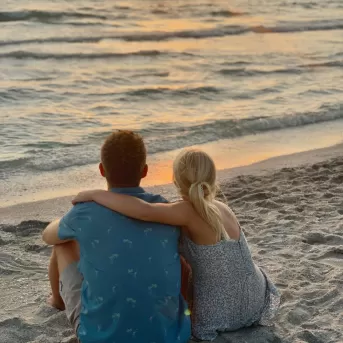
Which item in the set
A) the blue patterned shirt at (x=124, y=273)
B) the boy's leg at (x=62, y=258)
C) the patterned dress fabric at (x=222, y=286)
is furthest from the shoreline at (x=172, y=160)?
the blue patterned shirt at (x=124, y=273)

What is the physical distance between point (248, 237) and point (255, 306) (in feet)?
5.18

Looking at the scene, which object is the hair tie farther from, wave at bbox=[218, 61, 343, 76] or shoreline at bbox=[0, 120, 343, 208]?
wave at bbox=[218, 61, 343, 76]

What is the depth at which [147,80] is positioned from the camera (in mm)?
13883

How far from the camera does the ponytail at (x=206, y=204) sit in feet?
11.3

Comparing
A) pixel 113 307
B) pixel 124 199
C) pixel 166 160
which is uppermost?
pixel 124 199

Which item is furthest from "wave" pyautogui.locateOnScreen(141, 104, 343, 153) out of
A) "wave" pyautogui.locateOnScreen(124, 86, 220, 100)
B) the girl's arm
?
the girl's arm

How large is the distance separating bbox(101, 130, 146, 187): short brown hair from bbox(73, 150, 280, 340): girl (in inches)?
3.9

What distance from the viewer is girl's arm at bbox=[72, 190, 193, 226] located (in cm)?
327

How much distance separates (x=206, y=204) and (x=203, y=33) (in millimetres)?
18761

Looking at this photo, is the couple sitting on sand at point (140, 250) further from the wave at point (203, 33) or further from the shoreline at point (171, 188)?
the wave at point (203, 33)

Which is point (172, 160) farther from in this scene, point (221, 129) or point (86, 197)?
point (86, 197)

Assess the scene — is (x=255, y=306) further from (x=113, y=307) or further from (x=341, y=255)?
(x=341, y=255)

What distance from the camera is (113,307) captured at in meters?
3.31

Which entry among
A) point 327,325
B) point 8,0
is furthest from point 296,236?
point 8,0
